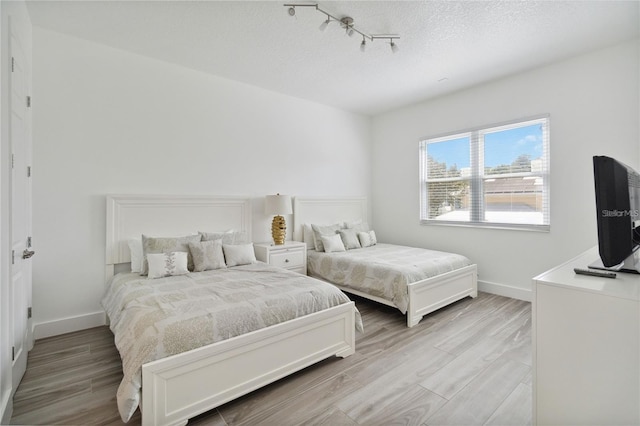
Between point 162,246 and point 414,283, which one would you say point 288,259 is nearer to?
point 162,246

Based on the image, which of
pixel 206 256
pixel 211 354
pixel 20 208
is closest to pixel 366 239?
pixel 206 256

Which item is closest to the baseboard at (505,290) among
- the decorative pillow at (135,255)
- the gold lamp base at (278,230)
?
the gold lamp base at (278,230)

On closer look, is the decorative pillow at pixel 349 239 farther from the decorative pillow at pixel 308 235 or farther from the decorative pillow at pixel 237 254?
the decorative pillow at pixel 237 254

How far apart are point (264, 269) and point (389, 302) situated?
1376 mm

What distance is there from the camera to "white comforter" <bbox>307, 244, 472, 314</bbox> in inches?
123

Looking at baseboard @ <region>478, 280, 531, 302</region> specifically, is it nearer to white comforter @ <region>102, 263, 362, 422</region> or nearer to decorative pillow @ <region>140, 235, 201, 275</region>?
white comforter @ <region>102, 263, 362, 422</region>

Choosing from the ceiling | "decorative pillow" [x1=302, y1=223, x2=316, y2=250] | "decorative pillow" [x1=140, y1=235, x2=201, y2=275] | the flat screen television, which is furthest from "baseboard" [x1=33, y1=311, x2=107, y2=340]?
the flat screen television

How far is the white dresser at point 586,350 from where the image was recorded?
1.13 meters

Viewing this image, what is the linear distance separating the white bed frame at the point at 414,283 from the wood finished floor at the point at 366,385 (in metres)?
0.32

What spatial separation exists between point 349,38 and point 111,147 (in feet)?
8.73

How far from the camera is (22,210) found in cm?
226

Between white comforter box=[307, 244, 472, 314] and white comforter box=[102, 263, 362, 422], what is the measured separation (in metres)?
0.75

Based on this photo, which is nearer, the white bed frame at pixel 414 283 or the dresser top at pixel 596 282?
the dresser top at pixel 596 282

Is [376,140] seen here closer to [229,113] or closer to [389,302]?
[229,113]
